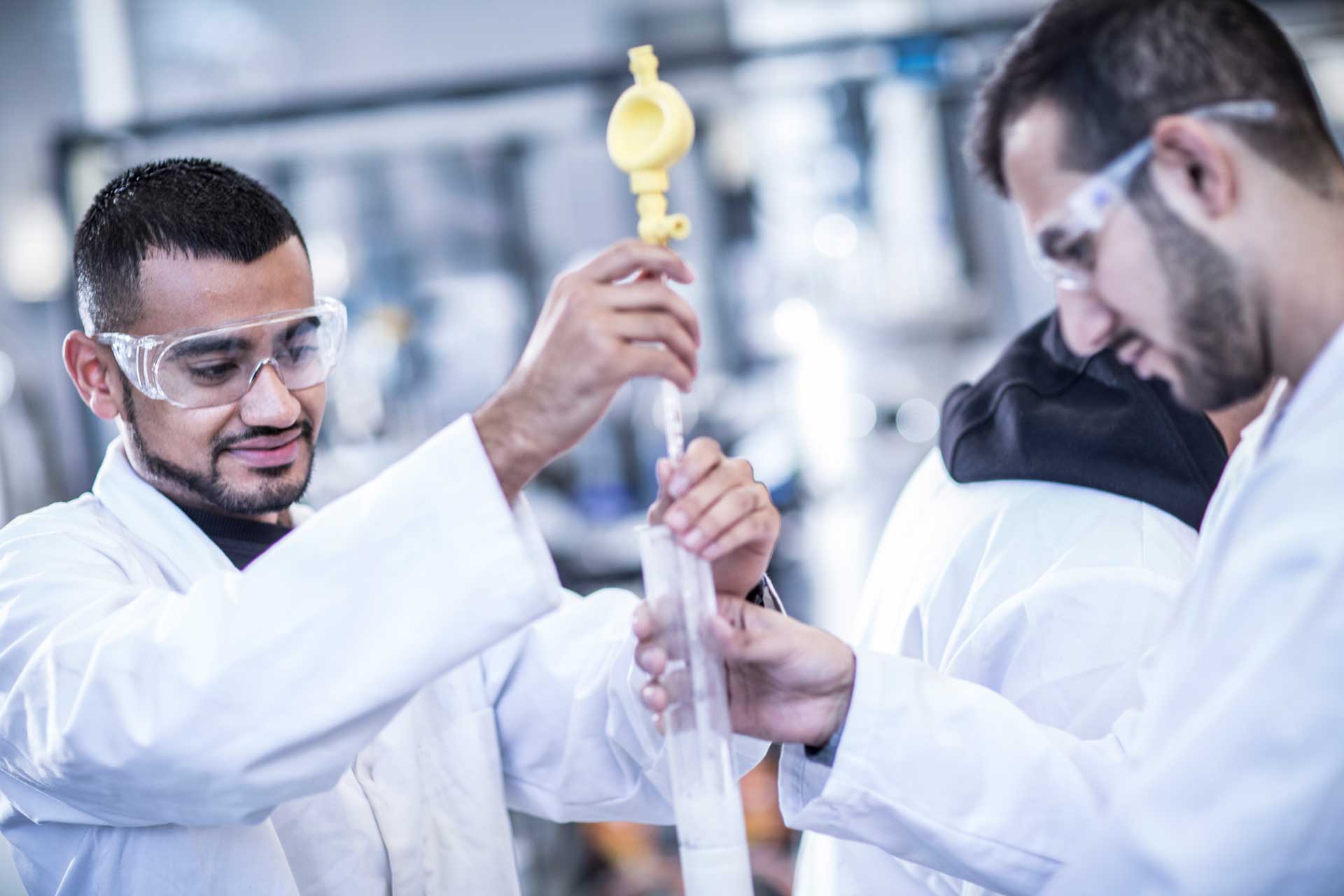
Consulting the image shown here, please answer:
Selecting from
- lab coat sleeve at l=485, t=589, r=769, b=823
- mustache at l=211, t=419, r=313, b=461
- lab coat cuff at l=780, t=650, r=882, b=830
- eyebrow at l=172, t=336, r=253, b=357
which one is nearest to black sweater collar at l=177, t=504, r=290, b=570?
mustache at l=211, t=419, r=313, b=461

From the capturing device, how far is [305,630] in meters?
1.04

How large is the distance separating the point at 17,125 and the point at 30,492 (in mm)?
1518

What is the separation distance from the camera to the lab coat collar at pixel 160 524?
59.1 inches

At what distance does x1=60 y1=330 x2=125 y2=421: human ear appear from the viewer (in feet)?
5.16

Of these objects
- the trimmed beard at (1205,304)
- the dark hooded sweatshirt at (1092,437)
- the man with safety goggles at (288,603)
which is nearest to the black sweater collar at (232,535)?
the man with safety goggles at (288,603)

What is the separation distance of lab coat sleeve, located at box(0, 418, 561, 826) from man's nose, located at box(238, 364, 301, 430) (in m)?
0.44

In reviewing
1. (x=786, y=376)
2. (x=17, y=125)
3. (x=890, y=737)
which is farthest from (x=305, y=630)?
(x=17, y=125)

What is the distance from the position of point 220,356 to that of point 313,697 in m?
0.61

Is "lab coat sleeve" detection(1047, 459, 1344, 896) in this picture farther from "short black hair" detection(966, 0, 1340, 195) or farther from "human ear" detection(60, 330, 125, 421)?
"human ear" detection(60, 330, 125, 421)

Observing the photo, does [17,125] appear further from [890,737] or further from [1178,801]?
[1178,801]

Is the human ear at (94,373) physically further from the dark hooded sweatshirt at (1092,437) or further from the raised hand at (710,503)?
the dark hooded sweatshirt at (1092,437)

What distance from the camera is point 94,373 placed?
63.2 inches

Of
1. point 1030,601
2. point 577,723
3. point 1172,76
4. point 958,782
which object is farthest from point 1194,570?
point 577,723

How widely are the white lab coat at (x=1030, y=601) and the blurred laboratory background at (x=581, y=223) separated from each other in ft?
8.01
